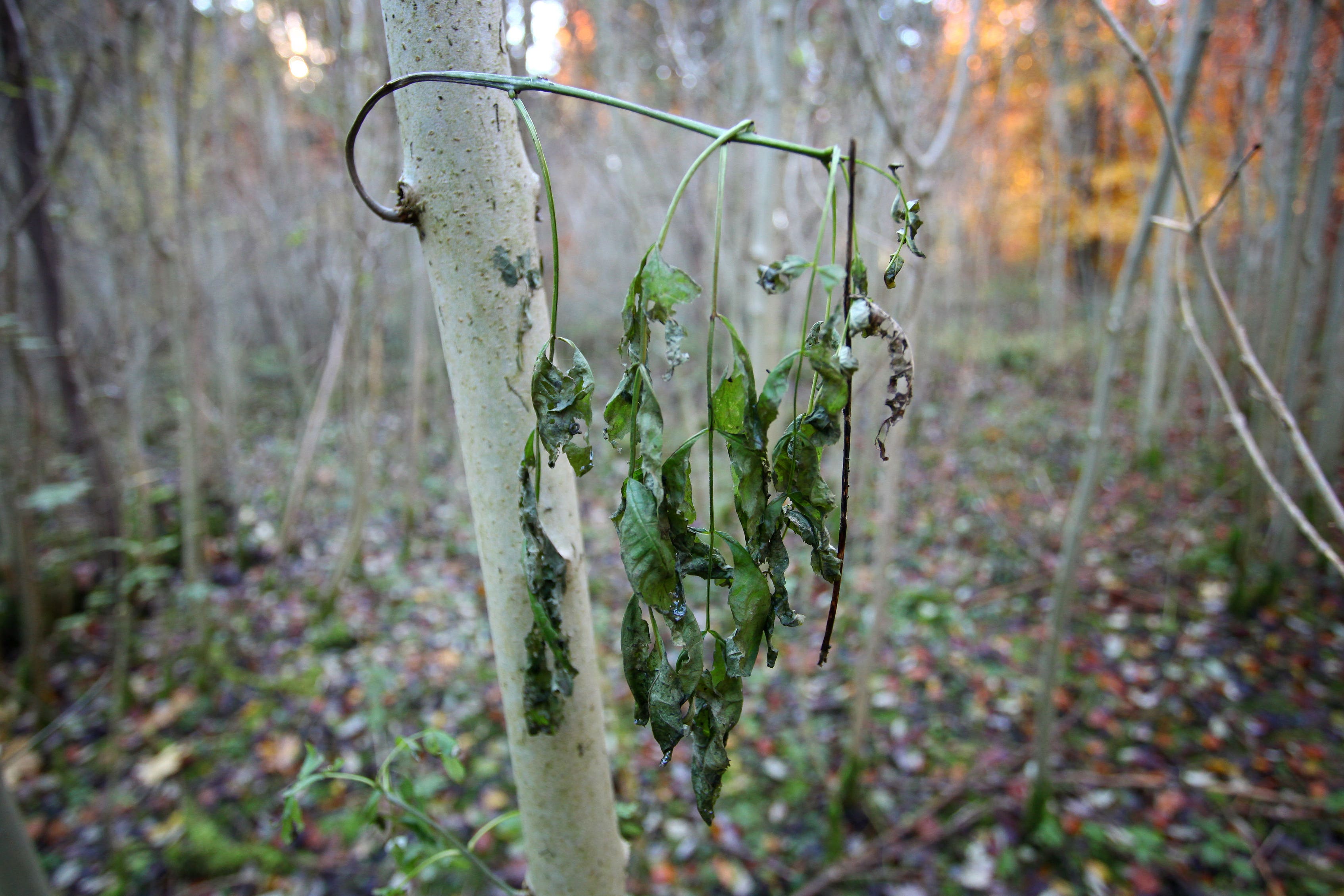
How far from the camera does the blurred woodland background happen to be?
8.39 ft

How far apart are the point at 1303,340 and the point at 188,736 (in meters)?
6.37

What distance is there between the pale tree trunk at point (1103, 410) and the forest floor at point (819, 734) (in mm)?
515

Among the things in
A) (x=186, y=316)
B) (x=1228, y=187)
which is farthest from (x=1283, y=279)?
(x=186, y=316)

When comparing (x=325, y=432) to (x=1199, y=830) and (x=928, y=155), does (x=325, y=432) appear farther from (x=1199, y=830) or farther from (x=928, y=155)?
(x=1199, y=830)

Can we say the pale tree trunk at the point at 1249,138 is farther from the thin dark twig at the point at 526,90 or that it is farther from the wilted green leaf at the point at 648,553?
the wilted green leaf at the point at 648,553

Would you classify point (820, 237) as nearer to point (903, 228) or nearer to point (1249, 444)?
point (903, 228)

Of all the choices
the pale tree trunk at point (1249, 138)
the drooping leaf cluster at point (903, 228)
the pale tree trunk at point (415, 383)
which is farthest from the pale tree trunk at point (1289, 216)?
the pale tree trunk at point (415, 383)

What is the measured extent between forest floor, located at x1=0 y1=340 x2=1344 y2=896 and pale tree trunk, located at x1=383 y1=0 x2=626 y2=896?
0.28 metres

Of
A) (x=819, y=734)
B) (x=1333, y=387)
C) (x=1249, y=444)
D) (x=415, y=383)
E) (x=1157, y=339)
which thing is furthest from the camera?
(x=1157, y=339)

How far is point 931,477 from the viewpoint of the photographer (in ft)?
20.9

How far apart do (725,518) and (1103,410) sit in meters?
2.07

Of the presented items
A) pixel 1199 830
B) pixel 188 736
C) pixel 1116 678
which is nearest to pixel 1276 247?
pixel 1116 678

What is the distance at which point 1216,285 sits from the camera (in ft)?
3.67

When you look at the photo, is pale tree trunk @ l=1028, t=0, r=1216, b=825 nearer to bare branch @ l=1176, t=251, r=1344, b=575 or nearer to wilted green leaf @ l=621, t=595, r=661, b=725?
bare branch @ l=1176, t=251, r=1344, b=575
